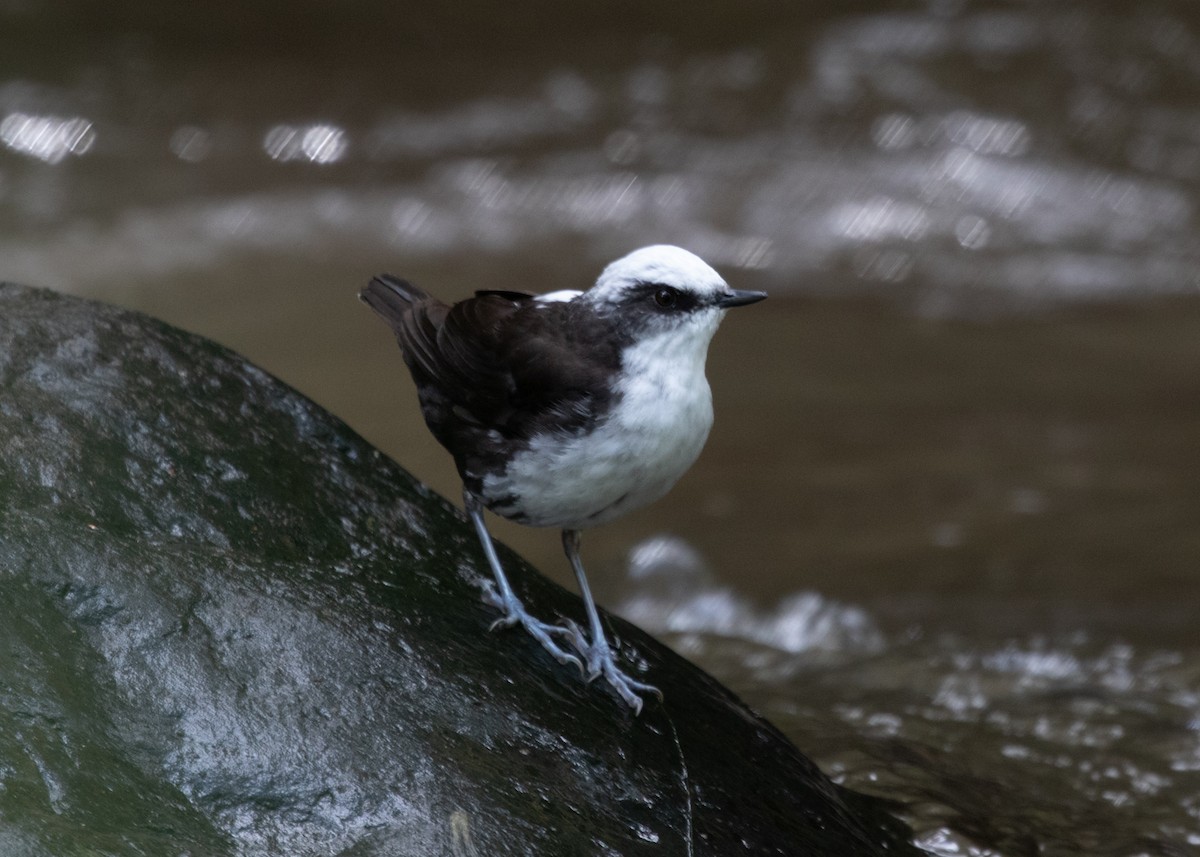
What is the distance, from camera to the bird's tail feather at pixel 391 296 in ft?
12.9

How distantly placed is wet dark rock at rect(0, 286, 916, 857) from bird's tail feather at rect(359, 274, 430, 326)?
0.43 metres

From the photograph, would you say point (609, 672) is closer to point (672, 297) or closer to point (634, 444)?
point (634, 444)

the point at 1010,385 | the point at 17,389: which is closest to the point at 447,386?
the point at 17,389

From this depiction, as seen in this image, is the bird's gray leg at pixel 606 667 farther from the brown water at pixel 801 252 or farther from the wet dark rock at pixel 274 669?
the brown water at pixel 801 252

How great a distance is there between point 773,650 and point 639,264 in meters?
2.90

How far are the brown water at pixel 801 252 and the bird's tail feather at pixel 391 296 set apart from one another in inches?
76.9

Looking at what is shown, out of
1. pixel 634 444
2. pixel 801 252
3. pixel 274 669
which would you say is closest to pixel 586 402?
pixel 634 444

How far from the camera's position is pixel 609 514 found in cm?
332

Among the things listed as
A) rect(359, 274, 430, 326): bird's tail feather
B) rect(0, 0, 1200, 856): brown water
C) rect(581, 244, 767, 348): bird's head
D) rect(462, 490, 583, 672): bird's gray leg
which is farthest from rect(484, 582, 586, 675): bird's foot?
rect(0, 0, 1200, 856): brown water

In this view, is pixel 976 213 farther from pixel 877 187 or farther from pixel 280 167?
pixel 280 167

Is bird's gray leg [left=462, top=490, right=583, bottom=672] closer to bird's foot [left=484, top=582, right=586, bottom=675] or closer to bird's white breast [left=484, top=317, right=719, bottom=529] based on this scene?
bird's foot [left=484, top=582, right=586, bottom=675]

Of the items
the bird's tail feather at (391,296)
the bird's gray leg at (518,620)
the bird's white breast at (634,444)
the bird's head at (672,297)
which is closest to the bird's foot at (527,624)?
the bird's gray leg at (518,620)

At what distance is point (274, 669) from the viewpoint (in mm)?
2682

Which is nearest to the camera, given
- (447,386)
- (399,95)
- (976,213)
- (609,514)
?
(609,514)
